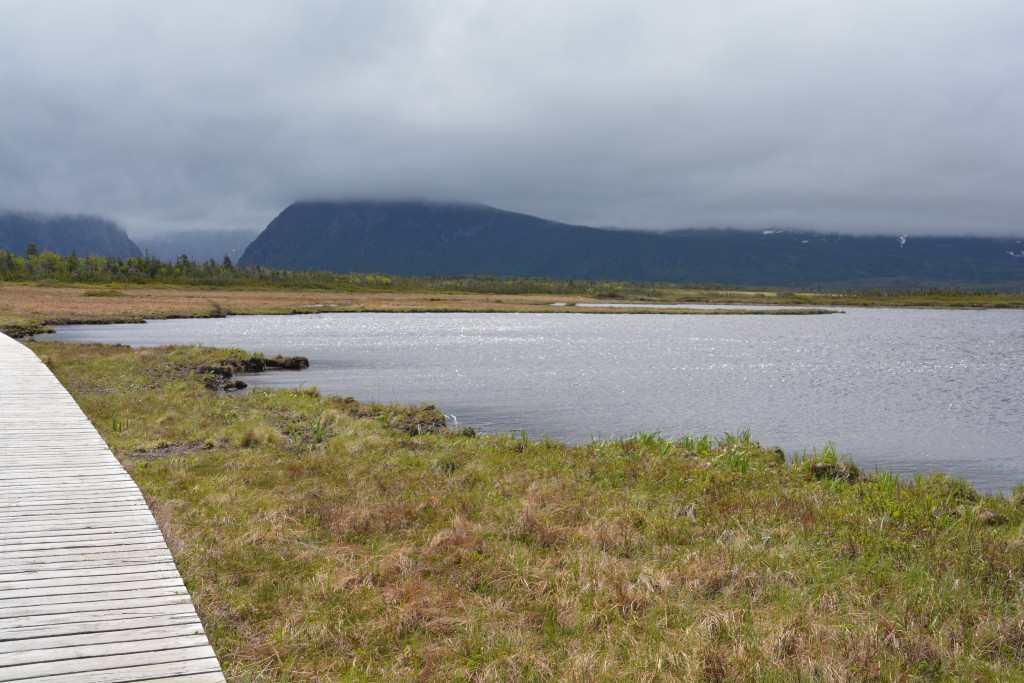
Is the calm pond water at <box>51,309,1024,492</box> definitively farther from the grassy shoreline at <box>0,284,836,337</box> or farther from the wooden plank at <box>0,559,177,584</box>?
the wooden plank at <box>0,559,177,584</box>

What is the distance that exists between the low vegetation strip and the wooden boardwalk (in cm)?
60

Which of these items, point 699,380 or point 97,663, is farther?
point 699,380

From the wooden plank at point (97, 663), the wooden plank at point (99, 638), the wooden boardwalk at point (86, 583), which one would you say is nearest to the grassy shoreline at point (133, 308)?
the wooden boardwalk at point (86, 583)

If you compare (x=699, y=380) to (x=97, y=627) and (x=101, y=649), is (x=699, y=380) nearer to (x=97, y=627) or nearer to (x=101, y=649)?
Result: (x=97, y=627)

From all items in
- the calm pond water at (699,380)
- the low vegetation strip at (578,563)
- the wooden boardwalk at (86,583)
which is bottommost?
the calm pond water at (699,380)

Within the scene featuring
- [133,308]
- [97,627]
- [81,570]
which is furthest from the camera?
[133,308]

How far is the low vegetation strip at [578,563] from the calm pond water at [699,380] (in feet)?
29.7

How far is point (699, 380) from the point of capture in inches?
1823

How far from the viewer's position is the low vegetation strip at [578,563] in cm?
882

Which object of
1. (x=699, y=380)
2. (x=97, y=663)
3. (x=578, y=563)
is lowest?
(x=699, y=380)

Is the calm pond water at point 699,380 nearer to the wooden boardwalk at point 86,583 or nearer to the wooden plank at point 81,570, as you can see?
the wooden boardwalk at point 86,583

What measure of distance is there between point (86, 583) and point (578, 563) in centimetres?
739

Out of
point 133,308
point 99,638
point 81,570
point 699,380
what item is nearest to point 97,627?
point 99,638

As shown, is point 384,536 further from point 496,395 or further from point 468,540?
point 496,395
